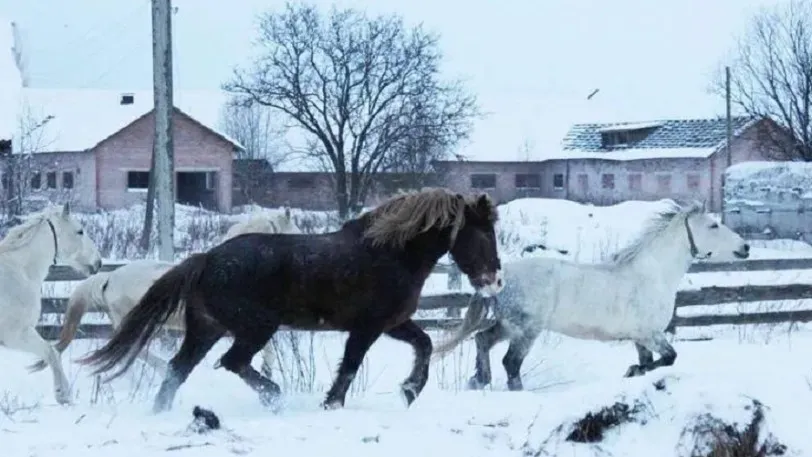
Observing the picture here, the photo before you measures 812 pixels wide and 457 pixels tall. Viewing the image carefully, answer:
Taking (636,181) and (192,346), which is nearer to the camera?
(192,346)

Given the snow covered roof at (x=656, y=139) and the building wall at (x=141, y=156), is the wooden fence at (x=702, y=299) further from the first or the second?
the snow covered roof at (x=656, y=139)

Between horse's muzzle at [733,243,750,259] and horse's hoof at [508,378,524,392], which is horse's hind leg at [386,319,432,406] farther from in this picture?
horse's muzzle at [733,243,750,259]

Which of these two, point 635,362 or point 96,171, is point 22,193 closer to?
point 635,362

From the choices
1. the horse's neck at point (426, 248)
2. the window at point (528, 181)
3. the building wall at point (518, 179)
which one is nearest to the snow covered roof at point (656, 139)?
the building wall at point (518, 179)

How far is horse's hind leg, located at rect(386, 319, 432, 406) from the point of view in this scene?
22.7ft

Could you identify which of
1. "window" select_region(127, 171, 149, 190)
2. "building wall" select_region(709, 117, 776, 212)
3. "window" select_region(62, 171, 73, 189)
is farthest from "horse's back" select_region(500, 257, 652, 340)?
"building wall" select_region(709, 117, 776, 212)

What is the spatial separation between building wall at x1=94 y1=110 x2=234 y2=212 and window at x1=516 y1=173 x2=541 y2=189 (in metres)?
14.6

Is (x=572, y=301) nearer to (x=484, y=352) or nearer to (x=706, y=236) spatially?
(x=484, y=352)

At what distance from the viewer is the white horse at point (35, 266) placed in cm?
809

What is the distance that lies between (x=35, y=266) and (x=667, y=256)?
4979 mm

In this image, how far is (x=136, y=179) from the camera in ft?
152

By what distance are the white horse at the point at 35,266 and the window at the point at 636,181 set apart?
44.4 m

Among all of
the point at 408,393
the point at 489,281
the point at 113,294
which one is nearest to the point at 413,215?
the point at 489,281

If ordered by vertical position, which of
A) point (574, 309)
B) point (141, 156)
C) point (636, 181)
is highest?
point (141, 156)
